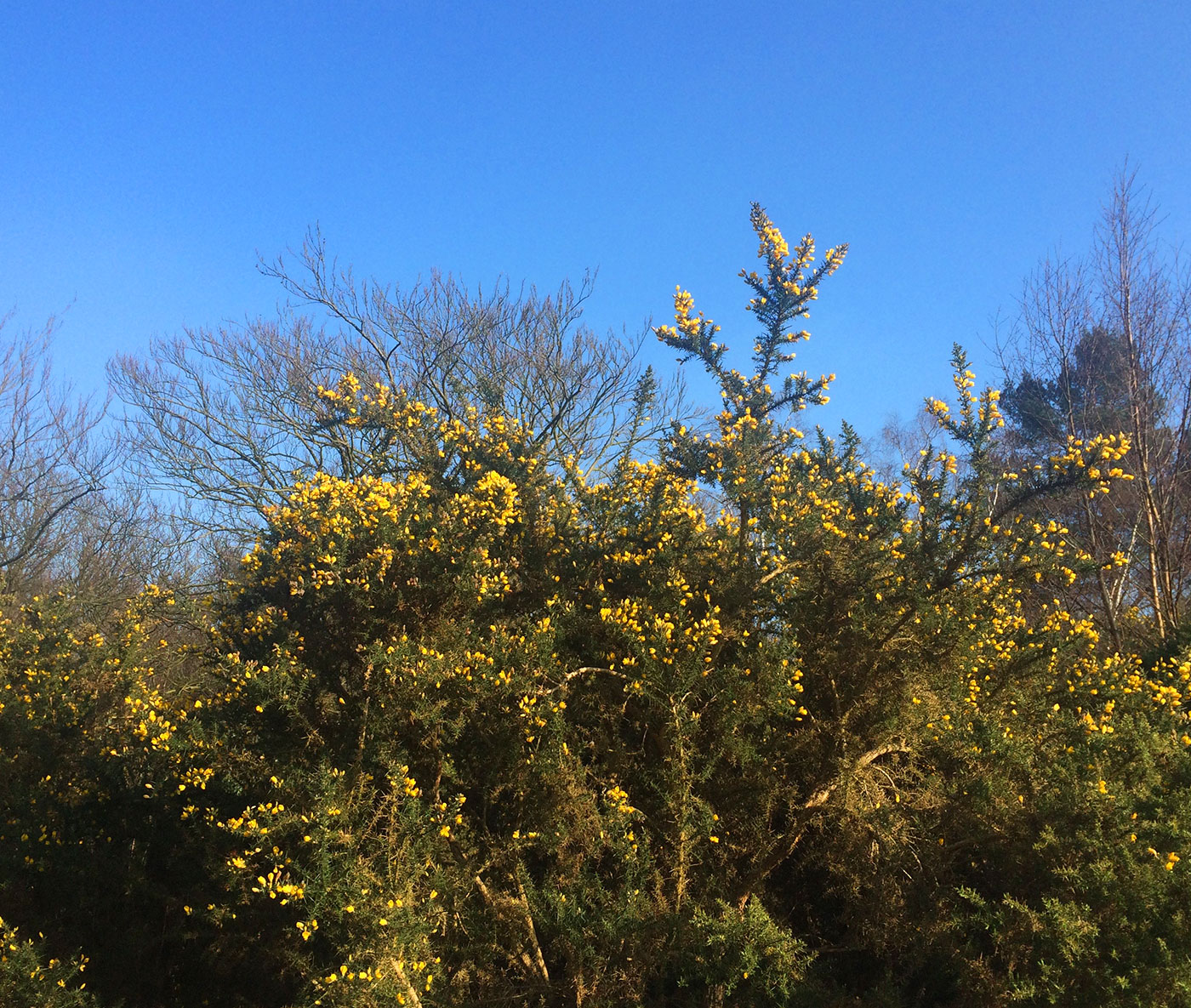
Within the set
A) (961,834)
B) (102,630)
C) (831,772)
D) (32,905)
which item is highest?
(102,630)

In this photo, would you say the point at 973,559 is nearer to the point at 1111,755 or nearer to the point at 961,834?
the point at 1111,755

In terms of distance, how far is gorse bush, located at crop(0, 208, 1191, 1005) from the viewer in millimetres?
4340

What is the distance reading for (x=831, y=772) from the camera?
5.66 metres

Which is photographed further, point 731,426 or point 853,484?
point 853,484

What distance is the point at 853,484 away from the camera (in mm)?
6473

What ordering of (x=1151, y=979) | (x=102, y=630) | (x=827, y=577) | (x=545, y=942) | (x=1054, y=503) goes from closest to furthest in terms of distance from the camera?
1. (x=1151, y=979)
2. (x=545, y=942)
3. (x=827, y=577)
4. (x=102, y=630)
5. (x=1054, y=503)

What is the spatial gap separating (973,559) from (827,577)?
0.91 m

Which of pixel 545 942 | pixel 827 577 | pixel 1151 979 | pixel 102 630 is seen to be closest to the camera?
pixel 1151 979

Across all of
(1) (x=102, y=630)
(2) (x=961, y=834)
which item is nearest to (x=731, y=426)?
(2) (x=961, y=834)

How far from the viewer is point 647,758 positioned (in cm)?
566

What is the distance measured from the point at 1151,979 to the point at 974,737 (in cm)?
158

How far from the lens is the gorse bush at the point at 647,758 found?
14.2ft

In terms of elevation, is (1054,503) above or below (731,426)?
above

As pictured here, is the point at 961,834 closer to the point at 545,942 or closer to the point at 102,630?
the point at 545,942
